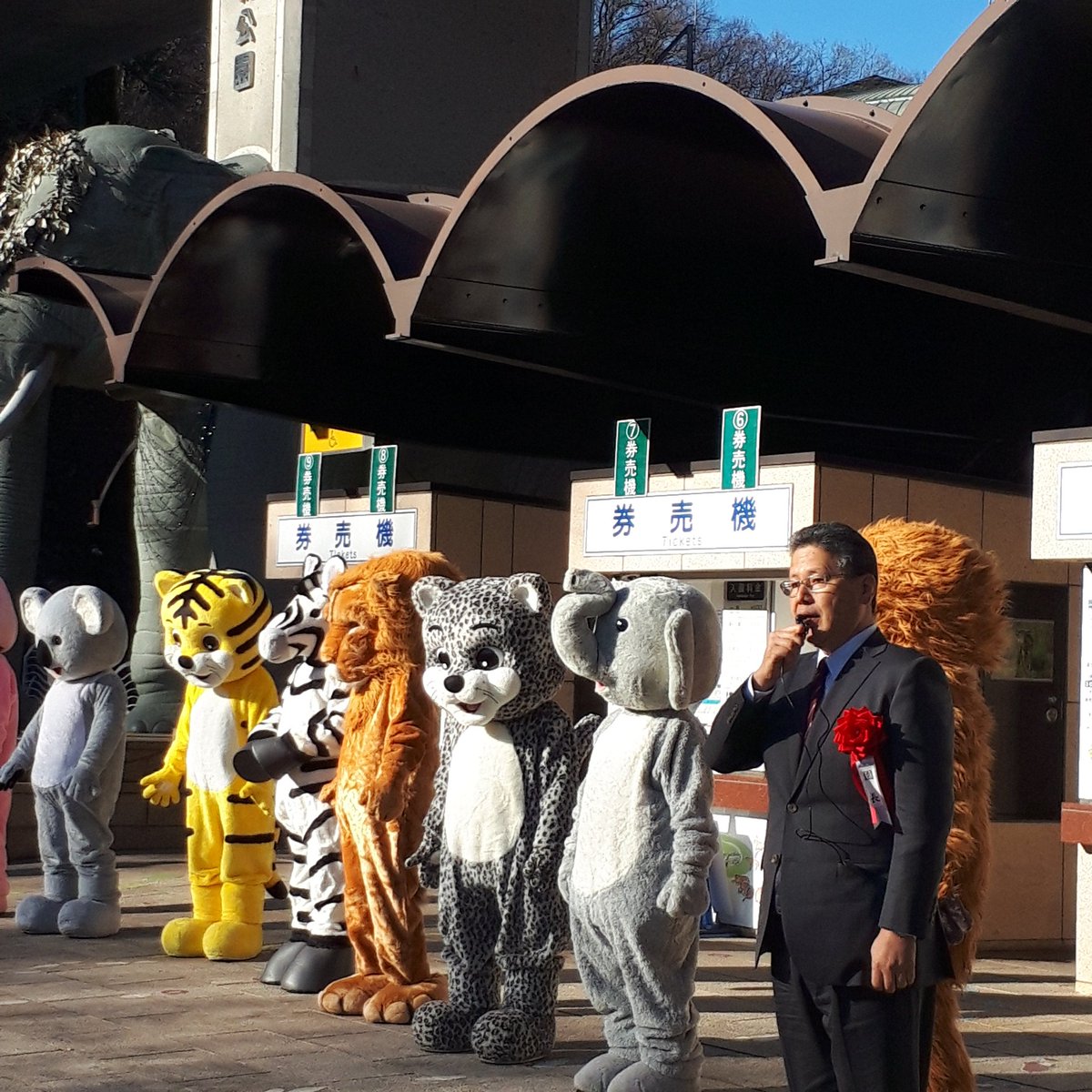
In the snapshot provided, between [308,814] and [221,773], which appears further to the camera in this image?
[221,773]

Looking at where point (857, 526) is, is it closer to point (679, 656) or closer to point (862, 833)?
point (679, 656)

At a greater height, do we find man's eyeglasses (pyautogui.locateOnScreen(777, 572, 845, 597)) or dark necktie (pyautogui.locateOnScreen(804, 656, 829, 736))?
man's eyeglasses (pyautogui.locateOnScreen(777, 572, 845, 597))

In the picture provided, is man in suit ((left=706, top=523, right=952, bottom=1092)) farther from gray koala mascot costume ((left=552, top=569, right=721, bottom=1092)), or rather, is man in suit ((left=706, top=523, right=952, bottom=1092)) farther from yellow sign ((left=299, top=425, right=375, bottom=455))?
yellow sign ((left=299, top=425, right=375, bottom=455))

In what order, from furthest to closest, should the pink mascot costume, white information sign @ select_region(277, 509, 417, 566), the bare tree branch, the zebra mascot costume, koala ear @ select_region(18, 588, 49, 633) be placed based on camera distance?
the bare tree branch < white information sign @ select_region(277, 509, 417, 566) < the pink mascot costume < koala ear @ select_region(18, 588, 49, 633) < the zebra mascot costume

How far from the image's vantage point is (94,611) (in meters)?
8.84

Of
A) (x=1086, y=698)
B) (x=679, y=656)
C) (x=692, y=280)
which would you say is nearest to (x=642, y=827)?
(x=679, y=656)

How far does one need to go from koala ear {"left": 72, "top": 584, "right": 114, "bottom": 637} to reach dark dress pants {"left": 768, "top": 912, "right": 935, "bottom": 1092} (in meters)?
5.37

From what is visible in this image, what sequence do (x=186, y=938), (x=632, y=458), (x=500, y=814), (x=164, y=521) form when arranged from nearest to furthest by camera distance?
(x=500, y=814)
(x=186, y=938)
(x=632, y=458)
(x=164, y=521)

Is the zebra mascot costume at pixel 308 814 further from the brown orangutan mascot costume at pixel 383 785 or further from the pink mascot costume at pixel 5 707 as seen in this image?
Answer: the pink mascot costume at pixel 5 707

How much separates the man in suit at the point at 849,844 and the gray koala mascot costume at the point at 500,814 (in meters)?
1.87

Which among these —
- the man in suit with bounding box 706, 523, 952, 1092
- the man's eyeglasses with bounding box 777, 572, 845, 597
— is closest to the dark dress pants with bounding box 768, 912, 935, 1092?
the man in suit with bounding box 706, 523, 952, 1092

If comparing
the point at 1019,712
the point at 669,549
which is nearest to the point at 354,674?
the point at 669,549

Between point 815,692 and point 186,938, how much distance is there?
471 centimetres

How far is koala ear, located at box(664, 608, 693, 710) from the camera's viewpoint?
5.41 meters
